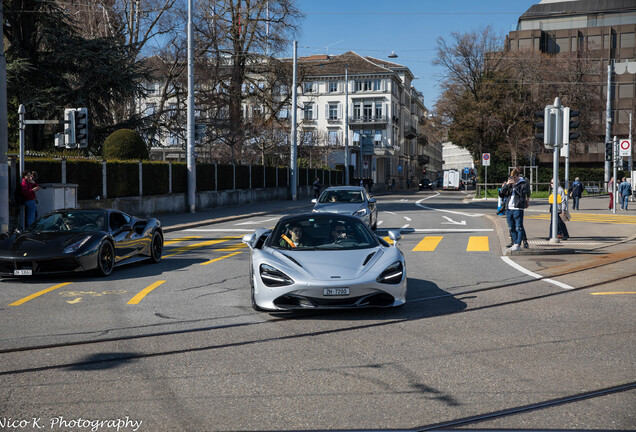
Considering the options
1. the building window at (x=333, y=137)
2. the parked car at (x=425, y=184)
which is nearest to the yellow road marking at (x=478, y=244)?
the building window at (x=333, y=137)

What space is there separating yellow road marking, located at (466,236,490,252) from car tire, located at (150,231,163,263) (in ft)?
23.3

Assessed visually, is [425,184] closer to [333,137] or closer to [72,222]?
[333,137]

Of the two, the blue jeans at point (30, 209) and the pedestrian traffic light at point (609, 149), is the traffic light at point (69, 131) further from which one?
the pedestrian traffic light at point (609, 149)

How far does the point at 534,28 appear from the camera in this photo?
84.6 metres

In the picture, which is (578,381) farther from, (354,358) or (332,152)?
(332,152)

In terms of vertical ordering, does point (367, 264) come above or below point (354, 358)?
above

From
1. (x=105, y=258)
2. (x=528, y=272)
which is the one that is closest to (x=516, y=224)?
(x=528, y=272)

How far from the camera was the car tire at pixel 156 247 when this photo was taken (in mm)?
14219

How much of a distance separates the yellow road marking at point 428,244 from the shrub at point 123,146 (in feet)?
54.2

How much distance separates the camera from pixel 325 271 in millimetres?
8250

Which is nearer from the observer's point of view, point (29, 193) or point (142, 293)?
point (142, 293)

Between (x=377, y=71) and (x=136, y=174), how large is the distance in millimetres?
75496

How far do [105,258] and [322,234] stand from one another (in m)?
4.61

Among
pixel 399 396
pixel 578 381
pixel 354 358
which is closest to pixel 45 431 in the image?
pixel 399 396
